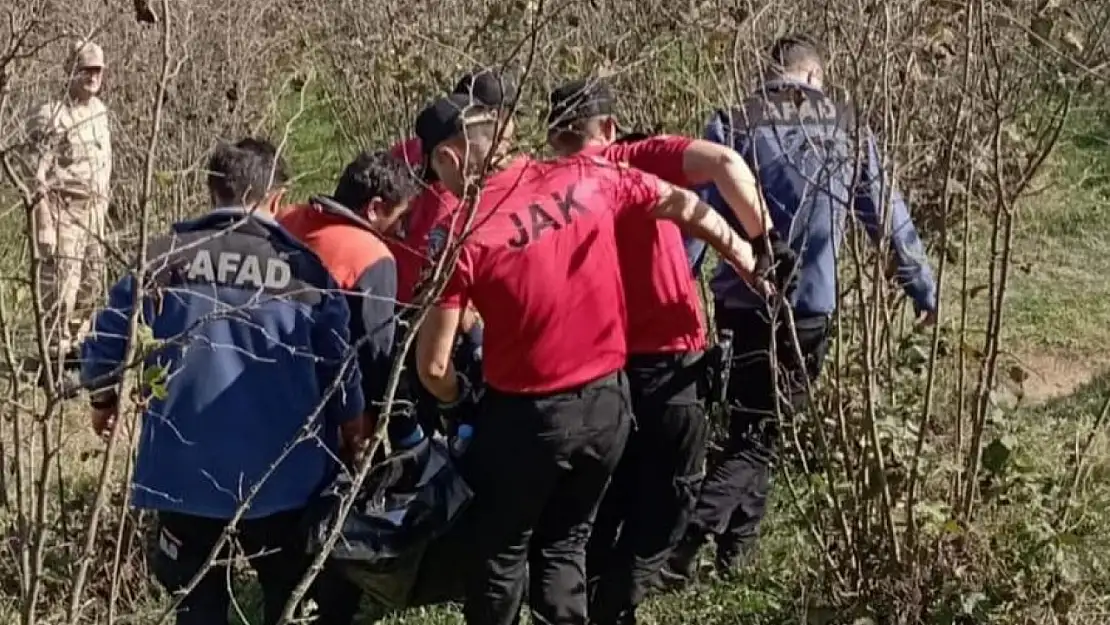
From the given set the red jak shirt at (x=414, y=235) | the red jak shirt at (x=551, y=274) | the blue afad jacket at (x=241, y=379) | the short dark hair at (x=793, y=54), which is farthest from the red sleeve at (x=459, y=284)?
the short dark hair at (x=793, y=54)

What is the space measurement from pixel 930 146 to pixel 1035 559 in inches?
46.5

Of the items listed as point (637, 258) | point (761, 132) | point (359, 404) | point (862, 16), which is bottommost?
point (359, 404)

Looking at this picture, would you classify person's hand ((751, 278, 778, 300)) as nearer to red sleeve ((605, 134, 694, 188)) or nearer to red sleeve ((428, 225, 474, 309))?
red sleeve ((605, 134, 694, 188))

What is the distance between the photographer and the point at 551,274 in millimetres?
4207

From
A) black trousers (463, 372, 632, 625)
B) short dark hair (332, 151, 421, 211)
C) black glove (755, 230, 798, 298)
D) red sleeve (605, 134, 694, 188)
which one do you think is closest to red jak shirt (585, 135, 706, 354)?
red sleeve (605, 134, 694, 188)

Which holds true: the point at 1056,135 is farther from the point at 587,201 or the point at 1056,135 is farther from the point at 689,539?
the point at 689,539

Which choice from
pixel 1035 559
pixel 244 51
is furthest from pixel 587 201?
pixel 244 51

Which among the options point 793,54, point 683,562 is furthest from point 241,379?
point 793,54

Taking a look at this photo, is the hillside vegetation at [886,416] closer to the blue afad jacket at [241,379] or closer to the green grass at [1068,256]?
the blue afad jacket at [241,379]

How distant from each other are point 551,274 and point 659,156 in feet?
2.29

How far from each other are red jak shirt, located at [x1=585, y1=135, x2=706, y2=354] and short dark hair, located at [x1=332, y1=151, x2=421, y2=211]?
0.56 metres

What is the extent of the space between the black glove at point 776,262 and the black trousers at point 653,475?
1.26ft

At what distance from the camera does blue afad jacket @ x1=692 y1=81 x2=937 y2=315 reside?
179 inches

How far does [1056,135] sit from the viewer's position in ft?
13.3
